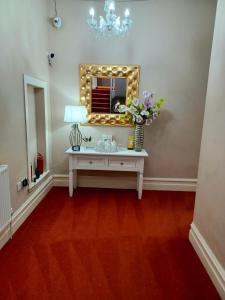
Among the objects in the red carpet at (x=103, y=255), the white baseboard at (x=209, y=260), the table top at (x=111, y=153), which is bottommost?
the red carpet at (x=103, y=255)

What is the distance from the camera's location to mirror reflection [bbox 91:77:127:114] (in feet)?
11.0

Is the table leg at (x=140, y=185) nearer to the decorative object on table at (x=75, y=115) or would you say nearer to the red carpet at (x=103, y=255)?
the red carpet at (x=103, y=255)

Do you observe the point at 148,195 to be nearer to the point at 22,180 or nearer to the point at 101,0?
the point at 22,180

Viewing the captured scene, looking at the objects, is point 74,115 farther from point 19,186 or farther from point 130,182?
point 130,182

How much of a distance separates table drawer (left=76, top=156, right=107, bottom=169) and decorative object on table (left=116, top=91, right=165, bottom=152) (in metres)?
0.58

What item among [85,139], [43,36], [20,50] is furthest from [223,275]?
[43,36]

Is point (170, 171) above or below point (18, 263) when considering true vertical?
above

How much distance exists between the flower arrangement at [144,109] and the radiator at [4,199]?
1.91 metres

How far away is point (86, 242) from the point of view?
222cm

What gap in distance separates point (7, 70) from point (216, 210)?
93.9 inches

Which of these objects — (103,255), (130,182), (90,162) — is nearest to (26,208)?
(90,162)

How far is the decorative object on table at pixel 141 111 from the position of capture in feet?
10.3

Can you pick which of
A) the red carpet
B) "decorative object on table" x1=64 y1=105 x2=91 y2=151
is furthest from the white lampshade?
the red carpet

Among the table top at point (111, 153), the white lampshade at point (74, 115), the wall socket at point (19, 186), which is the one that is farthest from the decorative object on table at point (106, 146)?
the wall socket at point (19, 186)
